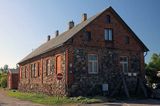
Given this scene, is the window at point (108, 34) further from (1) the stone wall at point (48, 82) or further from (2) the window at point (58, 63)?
(2) the window at point (58, 63)

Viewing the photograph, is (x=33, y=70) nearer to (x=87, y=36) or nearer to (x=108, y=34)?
(x=87, y=36)

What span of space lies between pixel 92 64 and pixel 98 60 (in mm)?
768

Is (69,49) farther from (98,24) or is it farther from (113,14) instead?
(113,14)

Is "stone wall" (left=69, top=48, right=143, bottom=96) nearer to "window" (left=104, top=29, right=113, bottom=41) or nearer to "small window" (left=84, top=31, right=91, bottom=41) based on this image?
"small window" (left=84, top=31, right=91, bottom=41)

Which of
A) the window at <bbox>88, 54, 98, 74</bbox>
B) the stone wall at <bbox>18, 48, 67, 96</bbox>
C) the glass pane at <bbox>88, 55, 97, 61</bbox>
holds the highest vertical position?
the glass pane at <bbox>88, 55, 97, 61</bbox>

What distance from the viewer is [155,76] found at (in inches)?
1549

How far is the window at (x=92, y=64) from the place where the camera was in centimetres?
3014

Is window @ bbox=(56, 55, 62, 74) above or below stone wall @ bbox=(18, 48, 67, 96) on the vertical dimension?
above

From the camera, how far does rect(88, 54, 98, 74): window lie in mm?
30141

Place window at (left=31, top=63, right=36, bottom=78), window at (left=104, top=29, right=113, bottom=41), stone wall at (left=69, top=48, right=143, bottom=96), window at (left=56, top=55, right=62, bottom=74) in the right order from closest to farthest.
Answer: stone wall at (left=69, top=48, right=143, bottom=96) < window at (left=56, top=55, right=62, bottom=74) < window at (left=104, top=29, right=113, bottom=41) < window at (left=31, top=63, right=36, bottom=78)

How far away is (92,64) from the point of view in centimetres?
3025

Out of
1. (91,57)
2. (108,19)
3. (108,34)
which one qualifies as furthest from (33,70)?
(108,19)

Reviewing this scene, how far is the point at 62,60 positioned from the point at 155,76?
1489 cm

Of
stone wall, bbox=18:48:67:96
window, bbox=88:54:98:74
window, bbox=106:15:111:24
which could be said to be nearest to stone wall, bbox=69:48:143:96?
window, bbox=88:54:98:74
